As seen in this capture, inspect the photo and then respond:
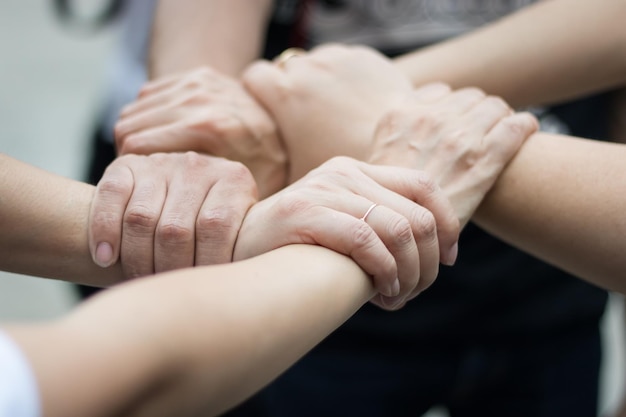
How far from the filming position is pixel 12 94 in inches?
100

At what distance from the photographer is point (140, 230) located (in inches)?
28.2

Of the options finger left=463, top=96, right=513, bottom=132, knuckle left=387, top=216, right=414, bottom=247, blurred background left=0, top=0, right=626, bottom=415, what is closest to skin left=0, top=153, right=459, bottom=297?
knuckle left=387, top=216, right=414, bottom=247

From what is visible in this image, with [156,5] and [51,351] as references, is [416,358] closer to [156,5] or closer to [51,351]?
[156,5]

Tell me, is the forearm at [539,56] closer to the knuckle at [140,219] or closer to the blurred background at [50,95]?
the knuckle at [140,219]

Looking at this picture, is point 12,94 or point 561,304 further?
point 12,94

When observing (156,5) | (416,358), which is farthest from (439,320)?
(156,5)

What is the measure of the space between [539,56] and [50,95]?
6.67 feet

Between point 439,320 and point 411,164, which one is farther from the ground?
point 411,164

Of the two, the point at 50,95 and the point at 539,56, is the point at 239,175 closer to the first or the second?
the point at 539,56

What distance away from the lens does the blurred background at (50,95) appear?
2168 millimetres

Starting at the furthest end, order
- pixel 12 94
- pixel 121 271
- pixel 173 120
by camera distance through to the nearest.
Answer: pixel 12 94 < pixel 173 120 < pixel 121 271

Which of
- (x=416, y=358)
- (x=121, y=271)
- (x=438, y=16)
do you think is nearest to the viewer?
(x=121, y=271)

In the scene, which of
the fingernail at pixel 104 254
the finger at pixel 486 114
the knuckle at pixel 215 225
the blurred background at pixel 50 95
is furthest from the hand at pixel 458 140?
the blurred background at pixel 50 95

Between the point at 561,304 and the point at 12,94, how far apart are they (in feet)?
6.73
